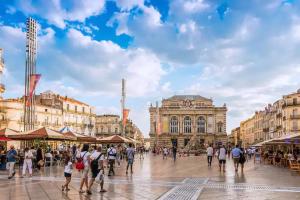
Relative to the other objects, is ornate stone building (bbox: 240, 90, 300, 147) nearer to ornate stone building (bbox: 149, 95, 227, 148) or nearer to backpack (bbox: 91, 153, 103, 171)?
ornate stone building (bbox: 149, 95, 227, 148)

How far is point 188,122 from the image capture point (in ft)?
399

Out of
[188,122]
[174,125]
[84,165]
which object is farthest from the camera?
[188,122]

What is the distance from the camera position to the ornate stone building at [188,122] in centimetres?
11888

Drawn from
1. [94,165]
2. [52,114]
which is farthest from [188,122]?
[94,165]

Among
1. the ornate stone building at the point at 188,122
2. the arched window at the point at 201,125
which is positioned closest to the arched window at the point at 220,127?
the ornate stone building at the point at 188,122

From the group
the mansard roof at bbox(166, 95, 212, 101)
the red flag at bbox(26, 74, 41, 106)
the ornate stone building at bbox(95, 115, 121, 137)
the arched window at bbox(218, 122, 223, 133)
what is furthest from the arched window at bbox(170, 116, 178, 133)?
the red flag at bbox(26, 74, 41, 106)

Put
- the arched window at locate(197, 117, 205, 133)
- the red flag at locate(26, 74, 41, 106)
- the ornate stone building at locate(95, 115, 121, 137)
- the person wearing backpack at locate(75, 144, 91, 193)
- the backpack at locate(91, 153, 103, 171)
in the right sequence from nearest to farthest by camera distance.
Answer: the person wearing backpack at locate(75, 144, 91, 193) → the backpack at locate(91, 153, 103, 171) → the red flag at locate(26, 74, 41, 106) → the arched window at locate(197, 117, 205, 133) → the ornate stone building at locate(95, 115, 121, 137)

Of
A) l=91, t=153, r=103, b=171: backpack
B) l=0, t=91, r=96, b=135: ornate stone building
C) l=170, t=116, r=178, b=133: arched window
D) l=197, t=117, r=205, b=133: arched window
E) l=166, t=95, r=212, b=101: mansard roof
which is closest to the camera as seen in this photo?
l=91, t=153, r=103, b=171: backpack

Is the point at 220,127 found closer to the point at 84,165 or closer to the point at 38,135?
the point at 38,135

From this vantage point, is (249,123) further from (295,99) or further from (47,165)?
(47,165)

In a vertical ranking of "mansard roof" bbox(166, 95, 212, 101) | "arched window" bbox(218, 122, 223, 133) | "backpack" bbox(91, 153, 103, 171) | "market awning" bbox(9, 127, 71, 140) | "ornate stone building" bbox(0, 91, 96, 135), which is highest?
"mansard roof" bbox(166, 95, 212, 101)

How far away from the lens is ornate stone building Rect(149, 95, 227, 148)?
118875 millimetres

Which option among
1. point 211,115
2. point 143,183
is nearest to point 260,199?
point 143,183

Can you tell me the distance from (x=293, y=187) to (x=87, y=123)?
83698 mm
